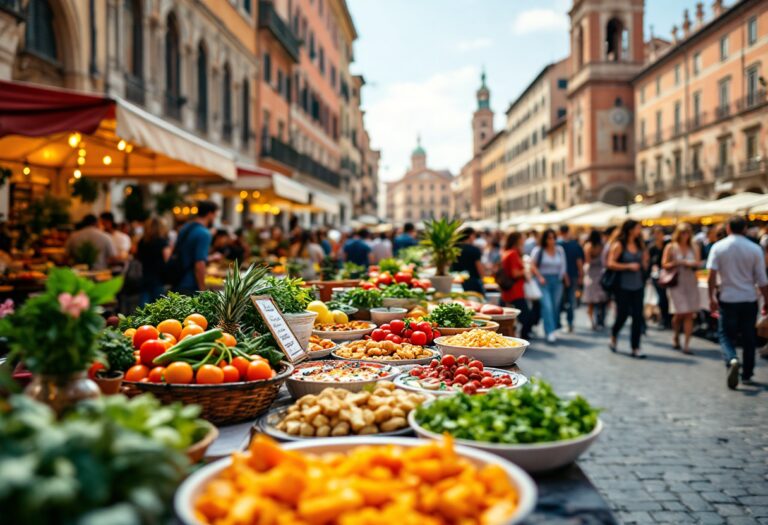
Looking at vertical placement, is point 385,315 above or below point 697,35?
below

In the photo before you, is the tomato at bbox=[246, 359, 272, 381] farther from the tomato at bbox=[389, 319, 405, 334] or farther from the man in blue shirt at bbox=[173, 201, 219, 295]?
the man in blue shirt at bbox=[173, 201, 219, 295]

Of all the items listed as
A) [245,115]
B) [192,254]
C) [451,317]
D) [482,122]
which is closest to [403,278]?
[451,317]

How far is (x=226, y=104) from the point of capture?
24031 mm

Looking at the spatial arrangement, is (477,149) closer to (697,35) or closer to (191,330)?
(697,35)

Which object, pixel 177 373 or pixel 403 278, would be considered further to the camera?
pixel 403 278

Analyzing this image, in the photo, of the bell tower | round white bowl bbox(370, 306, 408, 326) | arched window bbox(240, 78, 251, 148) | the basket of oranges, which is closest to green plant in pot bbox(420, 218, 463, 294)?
round white bowl bbox(370, 306, 408, 326)

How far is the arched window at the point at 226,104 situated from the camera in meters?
23.3

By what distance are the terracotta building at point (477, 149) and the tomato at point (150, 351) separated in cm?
11876

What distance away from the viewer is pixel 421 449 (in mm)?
1730

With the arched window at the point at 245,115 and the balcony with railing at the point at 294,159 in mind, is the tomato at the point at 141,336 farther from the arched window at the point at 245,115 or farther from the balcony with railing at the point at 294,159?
the balcony with railing at the point at 294,159

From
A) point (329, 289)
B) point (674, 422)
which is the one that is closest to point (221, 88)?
point (329, 289)

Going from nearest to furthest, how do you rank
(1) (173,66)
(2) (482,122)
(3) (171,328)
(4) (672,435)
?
1. (3) (171,328)
2. (4) (672,435)
3. (1) (173,66)
4. (2) (482,122)

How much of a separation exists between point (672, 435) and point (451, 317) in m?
3.01

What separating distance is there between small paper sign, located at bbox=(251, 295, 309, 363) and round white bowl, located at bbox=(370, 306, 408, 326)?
1.74 m
